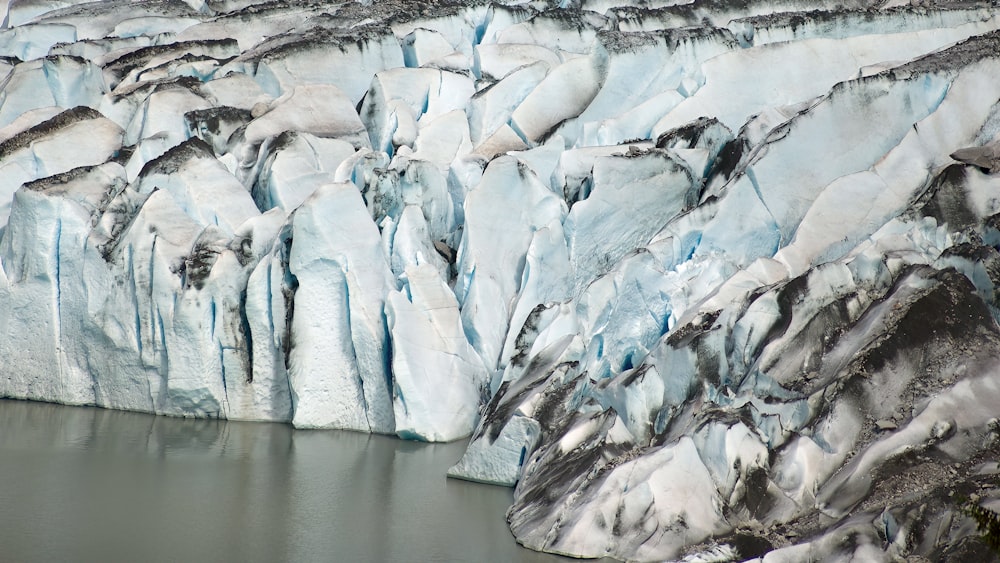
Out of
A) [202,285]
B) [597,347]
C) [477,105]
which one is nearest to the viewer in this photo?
[597,347]

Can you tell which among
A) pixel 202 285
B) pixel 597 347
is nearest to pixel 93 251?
pixel 202 285

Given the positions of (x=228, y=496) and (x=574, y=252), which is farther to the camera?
(x=574, y=252)

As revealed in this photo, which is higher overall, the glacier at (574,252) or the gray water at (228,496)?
the glacier at (574,252)

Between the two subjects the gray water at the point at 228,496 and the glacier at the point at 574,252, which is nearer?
the glacier at the point at 574,252

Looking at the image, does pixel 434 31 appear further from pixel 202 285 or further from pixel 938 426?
pixel 938 426

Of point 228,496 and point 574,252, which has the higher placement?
point 574,252
